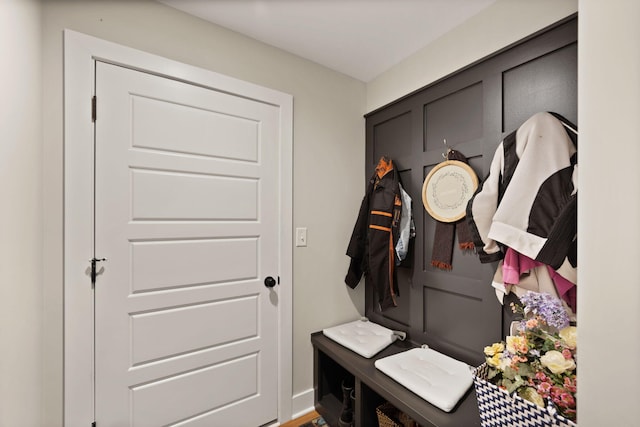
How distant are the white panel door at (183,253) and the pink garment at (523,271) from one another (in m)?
1.29

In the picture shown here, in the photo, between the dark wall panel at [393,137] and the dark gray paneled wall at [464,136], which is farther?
the dark wall panel at [393,137]

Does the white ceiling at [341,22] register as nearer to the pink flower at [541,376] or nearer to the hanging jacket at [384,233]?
the hanging jacket at [384,233]

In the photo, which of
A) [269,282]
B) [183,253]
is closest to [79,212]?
[183,253]

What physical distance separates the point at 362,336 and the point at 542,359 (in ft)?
3.81

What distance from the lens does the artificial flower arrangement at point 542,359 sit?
867 millimetres

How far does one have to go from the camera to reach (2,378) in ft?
2.67

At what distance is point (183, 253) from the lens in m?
1.53

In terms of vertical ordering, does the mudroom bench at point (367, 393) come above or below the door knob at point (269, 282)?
below

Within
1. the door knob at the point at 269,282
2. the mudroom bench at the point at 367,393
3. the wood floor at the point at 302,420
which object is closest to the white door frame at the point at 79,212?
the door knob at the point at 269,282

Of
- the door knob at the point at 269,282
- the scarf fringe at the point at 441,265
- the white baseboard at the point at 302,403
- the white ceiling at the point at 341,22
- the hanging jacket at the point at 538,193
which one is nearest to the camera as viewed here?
the hanging jacket at the point at 538,193

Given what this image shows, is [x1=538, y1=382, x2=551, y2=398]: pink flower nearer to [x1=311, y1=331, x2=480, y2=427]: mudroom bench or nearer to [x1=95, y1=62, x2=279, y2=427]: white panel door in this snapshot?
[x1=311, y1=331, x2=480, y2=427]: mudroom bench

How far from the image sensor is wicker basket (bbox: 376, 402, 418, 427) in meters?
1.49

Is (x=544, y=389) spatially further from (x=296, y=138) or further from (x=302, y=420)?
(x=296, y=138)

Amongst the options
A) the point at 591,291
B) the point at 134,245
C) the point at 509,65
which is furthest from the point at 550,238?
the point at 134,245
